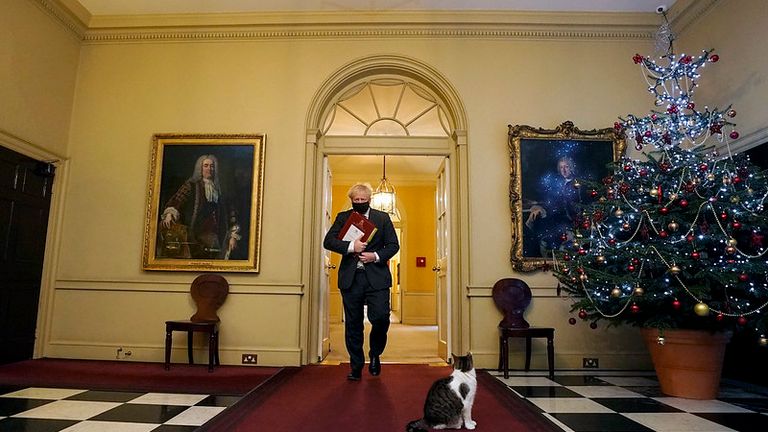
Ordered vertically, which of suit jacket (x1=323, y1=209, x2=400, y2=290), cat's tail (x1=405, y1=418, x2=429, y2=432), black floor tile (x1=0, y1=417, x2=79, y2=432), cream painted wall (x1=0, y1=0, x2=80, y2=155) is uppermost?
cream painted wall (x1=0, y1=0, x2=80, y2=155)

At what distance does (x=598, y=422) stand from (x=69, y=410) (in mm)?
3148

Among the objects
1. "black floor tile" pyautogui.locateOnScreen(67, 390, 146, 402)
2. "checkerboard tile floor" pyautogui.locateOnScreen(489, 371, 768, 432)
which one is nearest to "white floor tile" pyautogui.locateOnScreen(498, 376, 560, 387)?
"checkerboard tile floor" pyautogui.locateOnScreen(489, 371, 768, 432)

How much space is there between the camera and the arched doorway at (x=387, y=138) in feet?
15.8

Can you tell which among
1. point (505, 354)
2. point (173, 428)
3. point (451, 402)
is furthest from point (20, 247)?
point (505, 354)

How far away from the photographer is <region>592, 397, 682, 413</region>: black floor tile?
2.88 meters

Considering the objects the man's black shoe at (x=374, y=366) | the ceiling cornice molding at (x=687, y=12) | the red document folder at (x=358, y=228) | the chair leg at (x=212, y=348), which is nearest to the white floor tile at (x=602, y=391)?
the man's black shoe at (x=374, y=366)

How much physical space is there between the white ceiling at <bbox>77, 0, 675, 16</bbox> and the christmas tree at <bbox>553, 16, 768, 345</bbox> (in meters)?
1.64

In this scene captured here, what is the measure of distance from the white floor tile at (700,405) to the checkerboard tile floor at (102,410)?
2.96 meters

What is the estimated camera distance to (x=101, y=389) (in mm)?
3342

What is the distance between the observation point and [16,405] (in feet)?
9.27

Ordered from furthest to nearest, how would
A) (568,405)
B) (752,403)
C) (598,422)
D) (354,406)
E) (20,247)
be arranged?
(20,247)
(752,403)
(568,405)
(354,406)
(598,422)

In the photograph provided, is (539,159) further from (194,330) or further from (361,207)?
(194,330)

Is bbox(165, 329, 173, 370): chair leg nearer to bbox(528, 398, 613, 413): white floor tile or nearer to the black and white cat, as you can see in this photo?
the black and white cat

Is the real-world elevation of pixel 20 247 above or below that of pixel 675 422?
above
